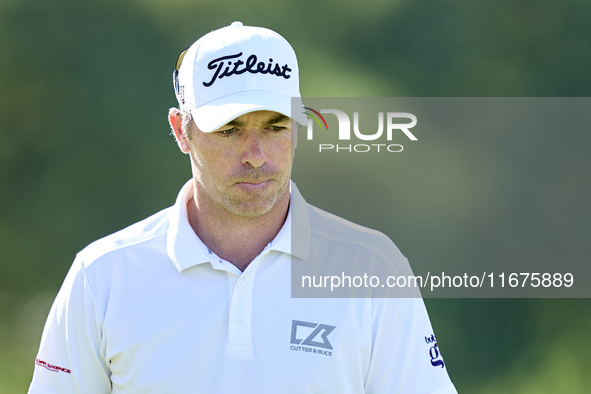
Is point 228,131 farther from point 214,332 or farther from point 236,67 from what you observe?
point 214,332

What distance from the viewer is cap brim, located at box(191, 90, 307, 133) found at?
132 cm

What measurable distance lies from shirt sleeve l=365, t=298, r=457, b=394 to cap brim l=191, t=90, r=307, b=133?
395mm

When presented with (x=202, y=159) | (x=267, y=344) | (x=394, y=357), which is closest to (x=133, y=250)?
(x=202, y=159)

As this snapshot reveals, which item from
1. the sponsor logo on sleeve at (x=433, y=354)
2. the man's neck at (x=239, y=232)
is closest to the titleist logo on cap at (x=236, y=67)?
the man's neck at (x=239, y=232)

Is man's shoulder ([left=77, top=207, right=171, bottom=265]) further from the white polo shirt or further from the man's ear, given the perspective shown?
the man's ear

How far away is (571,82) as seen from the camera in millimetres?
3299

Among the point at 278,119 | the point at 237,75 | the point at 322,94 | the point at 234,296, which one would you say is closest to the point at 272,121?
the point at 278,119

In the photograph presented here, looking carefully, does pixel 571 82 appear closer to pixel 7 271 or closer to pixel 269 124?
pixel 269 124

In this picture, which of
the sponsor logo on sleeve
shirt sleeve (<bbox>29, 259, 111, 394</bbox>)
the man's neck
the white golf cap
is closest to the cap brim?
the white golf cap

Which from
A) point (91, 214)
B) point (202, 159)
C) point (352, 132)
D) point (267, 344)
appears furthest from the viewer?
point (91, 214)

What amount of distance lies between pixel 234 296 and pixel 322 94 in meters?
1.87

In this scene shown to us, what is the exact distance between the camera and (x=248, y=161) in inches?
51.9

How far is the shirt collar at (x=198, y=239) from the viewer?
4.40ft

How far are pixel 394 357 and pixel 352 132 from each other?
1.69 meters
